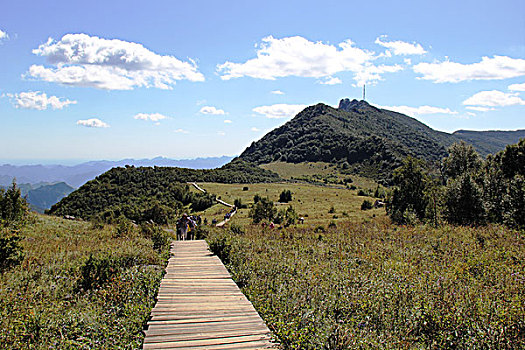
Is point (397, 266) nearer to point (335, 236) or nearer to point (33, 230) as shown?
point (335, 236)

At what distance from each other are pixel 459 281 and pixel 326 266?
2842 mm

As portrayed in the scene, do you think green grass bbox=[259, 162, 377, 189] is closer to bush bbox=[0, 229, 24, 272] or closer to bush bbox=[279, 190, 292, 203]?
bush bbox=[279, 190, 292, 203]

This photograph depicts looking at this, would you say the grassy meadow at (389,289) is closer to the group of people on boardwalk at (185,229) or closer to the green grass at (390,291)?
the green grass at (390,291)

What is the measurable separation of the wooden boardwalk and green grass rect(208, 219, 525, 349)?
30cm

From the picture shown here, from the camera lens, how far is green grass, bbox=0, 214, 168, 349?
466 centimetres

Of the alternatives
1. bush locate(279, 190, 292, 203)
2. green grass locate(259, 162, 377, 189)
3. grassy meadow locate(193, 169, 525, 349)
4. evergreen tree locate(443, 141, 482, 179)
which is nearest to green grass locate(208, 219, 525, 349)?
grassy meadow locate(193, 169, 525, 349)

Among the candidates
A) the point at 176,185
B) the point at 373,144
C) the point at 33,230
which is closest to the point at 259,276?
the point at 33,230

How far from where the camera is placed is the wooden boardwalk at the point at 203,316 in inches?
181

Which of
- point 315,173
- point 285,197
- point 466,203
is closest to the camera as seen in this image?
point 466,203

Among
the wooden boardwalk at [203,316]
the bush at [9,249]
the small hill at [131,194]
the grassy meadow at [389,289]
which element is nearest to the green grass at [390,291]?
the grassy meadow at [389,289]

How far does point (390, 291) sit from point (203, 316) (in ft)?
11.0

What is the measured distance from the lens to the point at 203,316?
17.9 feet

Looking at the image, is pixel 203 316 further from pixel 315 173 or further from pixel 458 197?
pixel 315 173

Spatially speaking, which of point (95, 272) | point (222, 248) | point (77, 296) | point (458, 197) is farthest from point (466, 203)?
point (77, 296)
